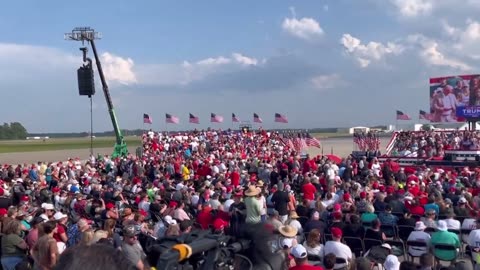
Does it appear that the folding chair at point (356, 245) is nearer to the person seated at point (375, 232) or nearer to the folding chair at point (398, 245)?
the person seated at point (375, 232)

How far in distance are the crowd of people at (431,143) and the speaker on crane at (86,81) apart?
18475 millimetres

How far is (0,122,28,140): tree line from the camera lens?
152625mm

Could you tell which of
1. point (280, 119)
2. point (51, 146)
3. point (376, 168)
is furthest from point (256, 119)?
point (51, 146)

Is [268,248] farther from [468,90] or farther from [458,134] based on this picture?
[468,90]

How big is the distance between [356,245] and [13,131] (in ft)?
528

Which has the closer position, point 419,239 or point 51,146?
point 419,239

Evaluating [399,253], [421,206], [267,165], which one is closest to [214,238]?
[399,253]

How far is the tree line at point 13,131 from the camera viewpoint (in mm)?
152625

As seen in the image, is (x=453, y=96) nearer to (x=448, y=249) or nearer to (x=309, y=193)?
(x=309, y=193)

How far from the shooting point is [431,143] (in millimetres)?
32406

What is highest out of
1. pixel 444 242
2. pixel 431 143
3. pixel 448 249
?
pixel 431 143

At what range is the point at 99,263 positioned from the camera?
1.86 meters

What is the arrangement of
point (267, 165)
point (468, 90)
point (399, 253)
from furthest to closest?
point (468, 90) → point (267, 165) → point (399, 253)

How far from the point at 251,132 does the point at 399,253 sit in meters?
29.7
